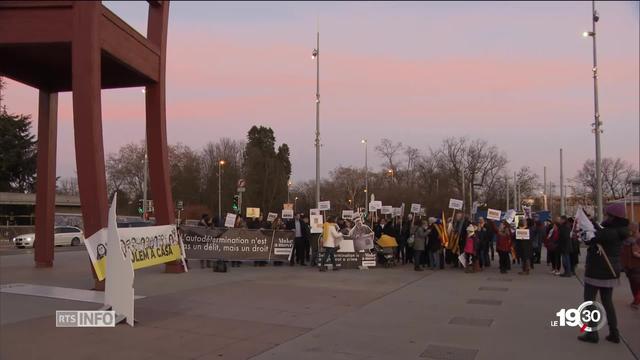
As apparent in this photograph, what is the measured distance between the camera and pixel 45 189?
18.6m

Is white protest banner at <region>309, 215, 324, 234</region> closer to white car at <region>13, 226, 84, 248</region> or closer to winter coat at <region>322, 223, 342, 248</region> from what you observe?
winter coat at <region>322, 223, 342, 248</region>

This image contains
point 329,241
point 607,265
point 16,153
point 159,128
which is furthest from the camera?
point 16,153

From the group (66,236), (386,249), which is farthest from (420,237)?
(66,236)

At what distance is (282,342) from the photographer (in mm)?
7715

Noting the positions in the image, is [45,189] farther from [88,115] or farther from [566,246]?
[566,246]

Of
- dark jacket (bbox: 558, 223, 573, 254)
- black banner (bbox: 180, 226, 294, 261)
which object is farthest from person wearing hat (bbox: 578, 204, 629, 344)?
black banner (bbox: 180, 226, 294, 261)

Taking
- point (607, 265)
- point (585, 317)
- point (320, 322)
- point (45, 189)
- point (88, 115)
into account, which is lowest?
point (320, 322)

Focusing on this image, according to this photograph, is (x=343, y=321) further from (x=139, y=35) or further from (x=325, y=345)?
(x=139, y=35)

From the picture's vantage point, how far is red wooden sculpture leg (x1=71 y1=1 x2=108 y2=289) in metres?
13.0

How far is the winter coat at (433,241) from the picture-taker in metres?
18.2

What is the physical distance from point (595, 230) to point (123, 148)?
85976 millimetres

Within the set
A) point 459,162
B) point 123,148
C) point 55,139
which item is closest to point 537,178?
point 459,162

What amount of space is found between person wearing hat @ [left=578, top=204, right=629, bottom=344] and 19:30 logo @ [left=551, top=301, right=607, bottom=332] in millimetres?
76

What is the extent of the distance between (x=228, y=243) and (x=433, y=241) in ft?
22.8
